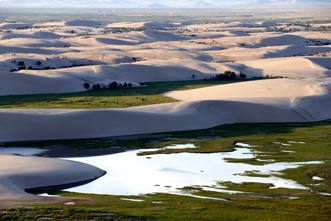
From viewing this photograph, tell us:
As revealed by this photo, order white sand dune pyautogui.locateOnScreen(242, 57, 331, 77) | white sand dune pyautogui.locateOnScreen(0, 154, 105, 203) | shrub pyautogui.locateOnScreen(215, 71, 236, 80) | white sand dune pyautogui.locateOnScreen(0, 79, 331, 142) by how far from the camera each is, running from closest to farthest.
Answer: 1. white sand dune pyautogui.locateOnScreen(0, 154, 105, 203)
2. white sand dune pyautogui.locateOnScreen(0, 79, 331, 142)
3. shrub pyautogui.locateOnScreen(215, 71, 236, 80)
4. white sand dune pyautogui.locateOnScreen(242, 57, 331, 77)

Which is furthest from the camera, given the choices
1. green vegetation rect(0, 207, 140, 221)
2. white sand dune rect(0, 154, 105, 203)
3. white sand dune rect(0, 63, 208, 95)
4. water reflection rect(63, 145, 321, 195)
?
white sand dune rect(0, 63, 208, 95)

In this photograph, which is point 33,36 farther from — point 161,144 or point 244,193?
point 244,193

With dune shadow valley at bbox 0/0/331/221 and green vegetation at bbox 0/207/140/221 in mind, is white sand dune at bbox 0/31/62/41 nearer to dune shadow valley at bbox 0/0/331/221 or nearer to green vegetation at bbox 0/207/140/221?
dune shadow valley at bbox 0/0/331/221

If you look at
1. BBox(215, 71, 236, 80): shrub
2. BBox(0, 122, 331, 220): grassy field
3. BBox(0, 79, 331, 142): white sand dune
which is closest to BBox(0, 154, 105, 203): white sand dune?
BBox(0, 122, 331, 220): grassy field

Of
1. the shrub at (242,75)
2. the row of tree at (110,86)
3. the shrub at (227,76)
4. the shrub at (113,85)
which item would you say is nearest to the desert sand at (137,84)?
the row of tree at (110,86)

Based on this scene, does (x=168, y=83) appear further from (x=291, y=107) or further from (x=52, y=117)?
(x=52, y=117)

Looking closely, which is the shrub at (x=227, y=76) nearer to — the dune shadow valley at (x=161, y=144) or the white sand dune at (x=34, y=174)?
the dune shadow valley at (x=161, y=144)

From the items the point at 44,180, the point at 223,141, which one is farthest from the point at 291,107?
the point at 44,180

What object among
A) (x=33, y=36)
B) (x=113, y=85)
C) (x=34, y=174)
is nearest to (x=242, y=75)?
(x=113, y=85)
